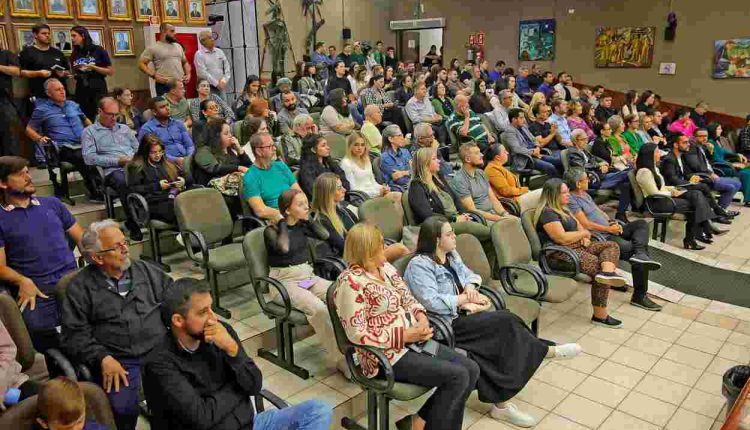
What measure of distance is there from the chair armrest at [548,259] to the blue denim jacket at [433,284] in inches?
44.1

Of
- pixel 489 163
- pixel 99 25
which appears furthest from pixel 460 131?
pixel 99 25

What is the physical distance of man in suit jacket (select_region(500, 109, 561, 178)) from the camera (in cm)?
707

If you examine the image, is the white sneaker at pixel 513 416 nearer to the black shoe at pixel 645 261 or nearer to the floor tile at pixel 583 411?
the floor tile at pixel 583 411

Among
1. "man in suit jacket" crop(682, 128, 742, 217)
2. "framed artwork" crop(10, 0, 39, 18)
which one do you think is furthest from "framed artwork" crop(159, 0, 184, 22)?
"man in suit jacket" crop(682, 128, 742, 217)

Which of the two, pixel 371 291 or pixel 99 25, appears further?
A: pixel 99 25

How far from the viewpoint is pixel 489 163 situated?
5695 mm

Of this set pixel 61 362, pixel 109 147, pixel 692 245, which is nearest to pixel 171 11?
pixel 109 147

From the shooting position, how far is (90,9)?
22.4 ft

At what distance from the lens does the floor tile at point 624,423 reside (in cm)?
325

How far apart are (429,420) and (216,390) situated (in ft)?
3.60

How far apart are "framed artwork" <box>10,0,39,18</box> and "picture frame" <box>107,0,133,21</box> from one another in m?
0.82

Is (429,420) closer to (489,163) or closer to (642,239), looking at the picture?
(642,239)

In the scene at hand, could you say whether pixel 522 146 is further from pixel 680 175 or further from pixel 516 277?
pixel 516 277

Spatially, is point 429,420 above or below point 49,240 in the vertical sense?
below
